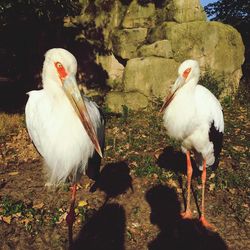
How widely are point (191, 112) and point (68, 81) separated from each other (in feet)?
6.34

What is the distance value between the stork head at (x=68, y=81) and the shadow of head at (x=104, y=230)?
67.3 inches

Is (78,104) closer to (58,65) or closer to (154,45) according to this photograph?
(58,65)

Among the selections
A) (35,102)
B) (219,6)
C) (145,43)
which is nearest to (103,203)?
(35,102)

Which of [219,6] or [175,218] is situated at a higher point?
[219,6]

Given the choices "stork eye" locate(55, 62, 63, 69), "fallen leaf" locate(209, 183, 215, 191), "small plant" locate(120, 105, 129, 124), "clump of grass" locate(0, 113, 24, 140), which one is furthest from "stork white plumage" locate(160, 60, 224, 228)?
"clump of grass" locate(0, 113, 24, 140)

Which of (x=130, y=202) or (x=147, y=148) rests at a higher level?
(x=130, y=202)

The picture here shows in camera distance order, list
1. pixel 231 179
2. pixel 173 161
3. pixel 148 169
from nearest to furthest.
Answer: pixel 231 179 → pixel 148 169 → pixel 173 161

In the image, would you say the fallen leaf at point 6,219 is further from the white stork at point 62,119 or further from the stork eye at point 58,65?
the stork eye at point 58,65

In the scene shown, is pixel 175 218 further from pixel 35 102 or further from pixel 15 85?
pixel 15 85

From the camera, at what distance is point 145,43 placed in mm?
10805

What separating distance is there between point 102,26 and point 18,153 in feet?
17.4

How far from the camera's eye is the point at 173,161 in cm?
681

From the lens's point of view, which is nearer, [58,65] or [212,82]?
[58,65]

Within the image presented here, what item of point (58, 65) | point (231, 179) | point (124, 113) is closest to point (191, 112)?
point (231, 179)
